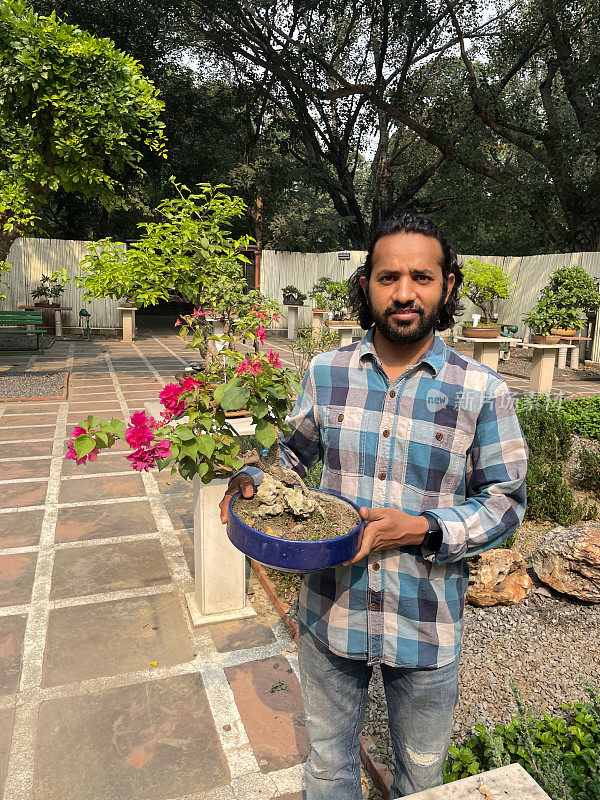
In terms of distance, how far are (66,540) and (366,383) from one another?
3.33 metres

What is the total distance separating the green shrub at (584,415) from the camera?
6.77m

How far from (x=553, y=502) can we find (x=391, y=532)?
3554mm

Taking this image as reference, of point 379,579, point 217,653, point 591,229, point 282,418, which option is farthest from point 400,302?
point 591,229

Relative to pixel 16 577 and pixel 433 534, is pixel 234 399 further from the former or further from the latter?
pixel 16 577

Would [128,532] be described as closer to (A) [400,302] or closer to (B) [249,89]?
(A) [400,302]

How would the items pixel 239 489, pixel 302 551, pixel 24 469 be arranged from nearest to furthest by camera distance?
pixel 302 551, pixel 239 489, pixel 24 469

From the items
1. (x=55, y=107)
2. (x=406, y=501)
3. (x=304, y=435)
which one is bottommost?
(x=406, y=501)

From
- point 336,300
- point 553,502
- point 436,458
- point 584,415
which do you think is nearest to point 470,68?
point 336,300

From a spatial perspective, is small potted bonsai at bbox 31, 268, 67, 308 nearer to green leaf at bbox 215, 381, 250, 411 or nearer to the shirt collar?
green leaf at bbox 215, 381, 250, 411

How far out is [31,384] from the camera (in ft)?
29.7

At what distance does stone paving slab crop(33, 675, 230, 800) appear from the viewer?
2.13m

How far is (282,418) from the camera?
2.58m

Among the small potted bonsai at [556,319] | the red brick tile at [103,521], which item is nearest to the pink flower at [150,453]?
the red brick tile at [103,521]

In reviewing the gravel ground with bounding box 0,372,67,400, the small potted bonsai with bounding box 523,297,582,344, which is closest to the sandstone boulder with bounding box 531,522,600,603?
the gravel ground with bounding box 0,372,67,400
